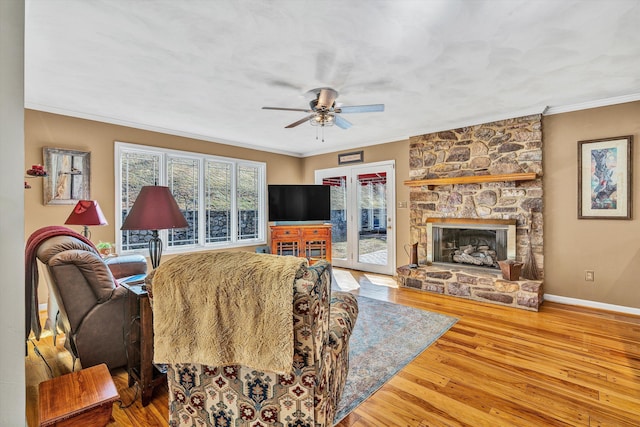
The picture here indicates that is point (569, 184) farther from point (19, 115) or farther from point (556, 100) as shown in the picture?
point (19, 115)

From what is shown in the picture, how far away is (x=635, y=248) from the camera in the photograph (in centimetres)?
329

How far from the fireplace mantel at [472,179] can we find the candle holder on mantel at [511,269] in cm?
106

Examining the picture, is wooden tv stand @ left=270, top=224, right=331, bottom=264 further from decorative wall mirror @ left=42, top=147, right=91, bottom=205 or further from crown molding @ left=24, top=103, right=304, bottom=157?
decorative wall mirror @ left=42, top=147, right=91, bottom=205

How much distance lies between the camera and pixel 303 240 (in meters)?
5.67

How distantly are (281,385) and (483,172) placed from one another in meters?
4.04

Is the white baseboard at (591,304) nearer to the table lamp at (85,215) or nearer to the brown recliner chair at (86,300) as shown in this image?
the brown recliner chair at (86,300)

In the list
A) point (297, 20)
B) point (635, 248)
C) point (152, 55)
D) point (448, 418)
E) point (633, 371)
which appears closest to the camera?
point (448, 418)

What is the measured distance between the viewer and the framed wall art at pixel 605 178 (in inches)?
130

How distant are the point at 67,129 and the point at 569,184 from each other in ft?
20.6

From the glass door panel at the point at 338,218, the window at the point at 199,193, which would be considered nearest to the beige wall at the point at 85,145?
the window at the point at 199,193

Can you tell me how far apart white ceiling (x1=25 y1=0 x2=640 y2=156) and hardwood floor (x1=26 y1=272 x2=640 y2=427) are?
2460 millimetres

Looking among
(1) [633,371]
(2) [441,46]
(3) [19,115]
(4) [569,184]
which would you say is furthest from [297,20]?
(4) [569,184]

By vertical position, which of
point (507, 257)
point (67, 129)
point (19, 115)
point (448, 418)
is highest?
point (67, 129)

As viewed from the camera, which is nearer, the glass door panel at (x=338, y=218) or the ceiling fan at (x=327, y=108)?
the ceiling fan at (x=327, y=108)
